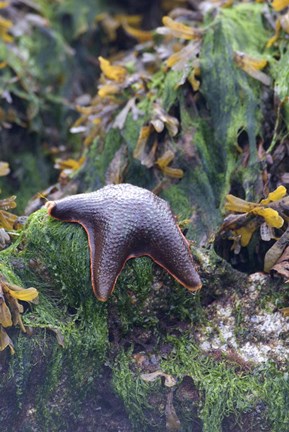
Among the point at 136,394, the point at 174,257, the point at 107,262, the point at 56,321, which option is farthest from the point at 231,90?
the point at 136,394

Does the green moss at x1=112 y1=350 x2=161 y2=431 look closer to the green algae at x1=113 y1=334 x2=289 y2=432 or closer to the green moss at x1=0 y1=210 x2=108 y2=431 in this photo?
the green algae at x1=113 y1=334 x2=289 y2=432

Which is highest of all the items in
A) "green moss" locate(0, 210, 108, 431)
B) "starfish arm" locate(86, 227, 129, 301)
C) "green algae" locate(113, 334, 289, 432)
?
"starfish arm" locate(86, 227, 129, 301)

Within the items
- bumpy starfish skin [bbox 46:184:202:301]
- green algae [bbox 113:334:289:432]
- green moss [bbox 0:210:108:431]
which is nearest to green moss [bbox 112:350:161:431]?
green algae [bbox 113:334:289:432]

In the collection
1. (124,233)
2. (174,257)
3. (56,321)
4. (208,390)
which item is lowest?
(208,390)

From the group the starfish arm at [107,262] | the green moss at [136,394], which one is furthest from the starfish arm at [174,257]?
the green moss at [136,394]

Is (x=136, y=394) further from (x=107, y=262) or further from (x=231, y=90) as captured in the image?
(x=231, y=90)

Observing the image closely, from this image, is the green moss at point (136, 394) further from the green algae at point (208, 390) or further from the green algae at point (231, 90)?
the green algae at point (231, 90)

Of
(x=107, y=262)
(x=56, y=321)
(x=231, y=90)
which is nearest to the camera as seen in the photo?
(x=107, y=262)

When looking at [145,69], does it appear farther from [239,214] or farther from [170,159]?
[239,214]

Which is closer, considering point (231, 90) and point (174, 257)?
point (174, 257)

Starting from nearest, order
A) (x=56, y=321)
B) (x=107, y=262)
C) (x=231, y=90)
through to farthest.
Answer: (x=107, y=262) < (x=56, y=321) < (x=231, y=90)
